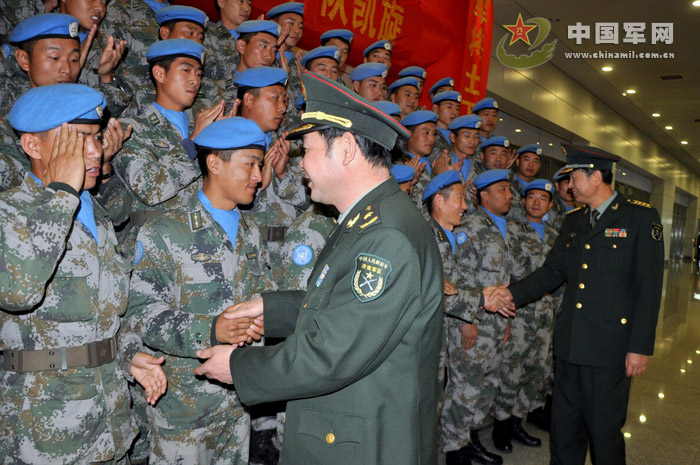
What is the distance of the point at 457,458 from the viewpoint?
3.19m

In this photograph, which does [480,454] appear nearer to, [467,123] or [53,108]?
[467,123]

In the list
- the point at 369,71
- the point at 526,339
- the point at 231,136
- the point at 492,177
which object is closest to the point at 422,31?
the point at 369,71

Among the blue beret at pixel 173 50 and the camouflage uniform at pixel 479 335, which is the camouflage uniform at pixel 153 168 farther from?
the camouflage uniform at pixel 479 335

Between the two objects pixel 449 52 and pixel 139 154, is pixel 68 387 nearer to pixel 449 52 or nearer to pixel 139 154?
pixel 139 154

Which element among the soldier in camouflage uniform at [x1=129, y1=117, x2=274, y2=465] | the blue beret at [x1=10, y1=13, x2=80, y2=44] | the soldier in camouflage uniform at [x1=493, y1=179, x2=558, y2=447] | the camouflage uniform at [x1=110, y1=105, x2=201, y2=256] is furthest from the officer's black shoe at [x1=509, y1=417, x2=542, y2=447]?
the blue beret at [x1=10, y1=13, x2=80, y2=44]

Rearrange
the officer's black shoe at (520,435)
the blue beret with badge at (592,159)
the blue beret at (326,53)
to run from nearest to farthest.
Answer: the blue beret with badge at (592,159) < the officer's black shoe at (520,435) < the blue beret at (326,53)

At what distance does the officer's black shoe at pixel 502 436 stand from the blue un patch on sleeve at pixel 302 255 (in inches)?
85.0

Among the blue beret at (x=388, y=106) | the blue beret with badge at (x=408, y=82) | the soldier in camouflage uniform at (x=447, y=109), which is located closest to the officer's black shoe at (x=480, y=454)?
the blue beret at (x=388, y=106)

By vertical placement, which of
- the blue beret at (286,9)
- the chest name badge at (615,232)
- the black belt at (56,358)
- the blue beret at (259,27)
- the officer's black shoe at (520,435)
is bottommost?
the officer's black shoe at (520,435)

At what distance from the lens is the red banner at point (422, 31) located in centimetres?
468

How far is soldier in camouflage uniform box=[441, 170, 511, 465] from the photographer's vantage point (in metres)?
3.19

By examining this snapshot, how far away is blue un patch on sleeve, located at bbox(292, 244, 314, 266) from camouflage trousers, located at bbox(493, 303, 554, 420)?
81.6 inches

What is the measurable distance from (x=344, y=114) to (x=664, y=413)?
4.35 meters

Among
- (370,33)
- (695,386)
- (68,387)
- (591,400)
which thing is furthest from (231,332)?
(695,386)
